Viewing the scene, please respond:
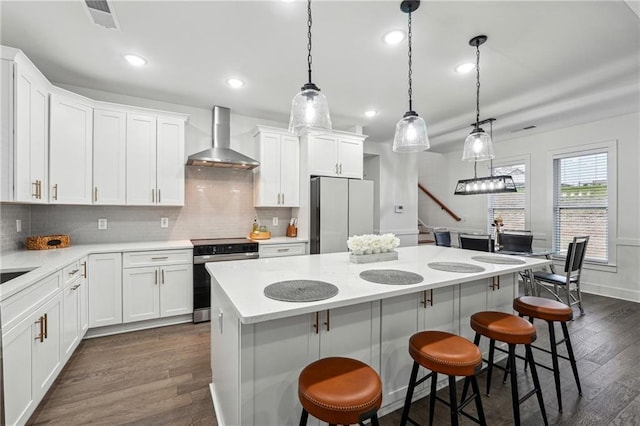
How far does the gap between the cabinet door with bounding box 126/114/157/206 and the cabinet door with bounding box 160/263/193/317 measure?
87 centimetres

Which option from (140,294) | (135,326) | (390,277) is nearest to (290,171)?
(140,294)

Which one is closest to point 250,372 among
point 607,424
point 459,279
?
point 459,279

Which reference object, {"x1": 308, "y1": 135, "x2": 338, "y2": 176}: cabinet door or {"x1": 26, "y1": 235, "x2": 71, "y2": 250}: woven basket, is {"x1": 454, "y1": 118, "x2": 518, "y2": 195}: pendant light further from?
{"x1": 26, "y1": 235, "x2": 71, "y2": 250}: woven basket

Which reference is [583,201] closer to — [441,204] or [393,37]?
[441,204]

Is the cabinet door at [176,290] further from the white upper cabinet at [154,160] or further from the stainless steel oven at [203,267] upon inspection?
the white upper cabinet at [154,160]

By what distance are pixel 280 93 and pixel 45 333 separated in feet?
9.99

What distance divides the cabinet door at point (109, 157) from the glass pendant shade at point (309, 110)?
2.52 metres

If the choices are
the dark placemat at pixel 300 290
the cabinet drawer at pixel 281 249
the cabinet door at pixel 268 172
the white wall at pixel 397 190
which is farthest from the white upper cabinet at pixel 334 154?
the dark placemat at pixel 300 290

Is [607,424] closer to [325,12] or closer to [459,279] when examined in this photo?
[459,279]

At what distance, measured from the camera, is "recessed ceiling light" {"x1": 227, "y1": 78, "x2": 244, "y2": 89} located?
3.14m

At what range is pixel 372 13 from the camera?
6.79 feet

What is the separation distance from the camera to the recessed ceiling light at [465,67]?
2787mm

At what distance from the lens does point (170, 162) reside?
3543 mm

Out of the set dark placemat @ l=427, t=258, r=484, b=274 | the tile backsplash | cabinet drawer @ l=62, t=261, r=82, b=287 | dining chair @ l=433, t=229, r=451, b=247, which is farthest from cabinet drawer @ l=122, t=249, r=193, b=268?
dining chair @ l=433, t=229, r=451, b=247
